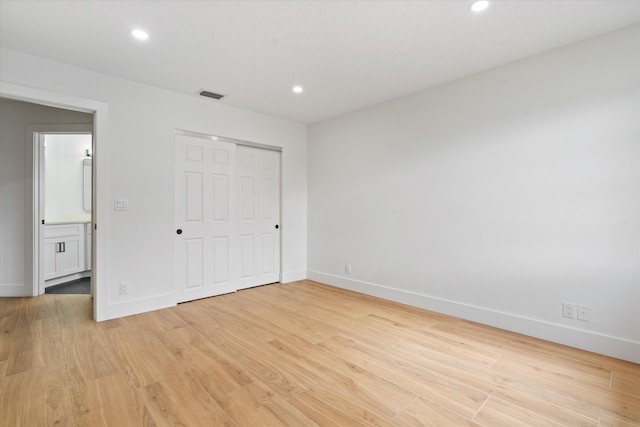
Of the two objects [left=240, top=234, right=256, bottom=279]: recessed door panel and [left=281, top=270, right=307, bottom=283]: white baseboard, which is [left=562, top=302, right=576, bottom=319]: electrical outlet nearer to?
[left=281, top=270, right=307, bottom=283]: white baseboard

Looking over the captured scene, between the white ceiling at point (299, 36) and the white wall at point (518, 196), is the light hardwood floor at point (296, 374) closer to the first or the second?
the white wall at point (518, 196)

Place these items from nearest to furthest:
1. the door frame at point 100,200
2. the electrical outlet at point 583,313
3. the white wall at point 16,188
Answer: the electrical outlet at point 583,313
the door frame at point 100,200
the white wall at point 16,188

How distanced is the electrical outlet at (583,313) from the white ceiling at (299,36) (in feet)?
7.36

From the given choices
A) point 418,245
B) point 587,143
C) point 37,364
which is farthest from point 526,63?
point 37,364

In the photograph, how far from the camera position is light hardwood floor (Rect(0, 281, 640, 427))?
1.67 m

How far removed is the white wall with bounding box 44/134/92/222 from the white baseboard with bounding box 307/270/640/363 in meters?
5.25

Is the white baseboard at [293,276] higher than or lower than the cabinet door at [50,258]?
lower

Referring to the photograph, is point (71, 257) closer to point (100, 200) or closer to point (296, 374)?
point (100, 200)

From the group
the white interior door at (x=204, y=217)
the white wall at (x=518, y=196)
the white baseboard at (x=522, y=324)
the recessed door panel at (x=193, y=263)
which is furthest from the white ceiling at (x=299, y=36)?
the white baseboard at (x=522, y=324)

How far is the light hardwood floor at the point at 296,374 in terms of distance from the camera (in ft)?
5.49

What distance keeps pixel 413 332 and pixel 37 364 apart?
3.08 m

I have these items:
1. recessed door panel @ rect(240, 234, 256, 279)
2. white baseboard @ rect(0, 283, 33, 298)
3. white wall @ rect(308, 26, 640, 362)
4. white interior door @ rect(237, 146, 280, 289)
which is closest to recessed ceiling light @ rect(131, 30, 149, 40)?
white interior door @ rect(237, 146, 280, 289)

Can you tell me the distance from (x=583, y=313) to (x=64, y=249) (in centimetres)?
676

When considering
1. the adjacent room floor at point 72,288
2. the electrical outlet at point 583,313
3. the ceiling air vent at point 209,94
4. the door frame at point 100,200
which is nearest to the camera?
the electrical outlet at point 583,313
